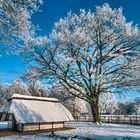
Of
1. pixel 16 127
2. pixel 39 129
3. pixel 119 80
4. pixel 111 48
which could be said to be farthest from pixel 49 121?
pixel 111 48

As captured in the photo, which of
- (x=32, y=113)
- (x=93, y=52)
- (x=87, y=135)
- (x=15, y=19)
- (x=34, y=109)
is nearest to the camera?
(x=15, y=19)

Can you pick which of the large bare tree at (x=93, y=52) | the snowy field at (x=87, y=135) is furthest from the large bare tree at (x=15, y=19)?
the large bare tree at (x=93, y=52)

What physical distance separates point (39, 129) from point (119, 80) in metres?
10.3

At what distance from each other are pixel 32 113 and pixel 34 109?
2.66 feet

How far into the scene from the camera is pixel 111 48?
22.9 m

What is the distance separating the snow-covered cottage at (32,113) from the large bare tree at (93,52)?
3522 mm

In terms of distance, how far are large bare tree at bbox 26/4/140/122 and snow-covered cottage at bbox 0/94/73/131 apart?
352 cm

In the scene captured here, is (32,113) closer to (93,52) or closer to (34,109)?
(34,109)

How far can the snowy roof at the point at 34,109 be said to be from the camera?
1734 cm

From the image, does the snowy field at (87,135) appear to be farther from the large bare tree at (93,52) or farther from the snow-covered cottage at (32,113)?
the large bare tree at (93,52)

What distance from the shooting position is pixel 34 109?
62.8ft

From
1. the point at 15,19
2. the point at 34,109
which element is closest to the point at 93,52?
the point at 34,109

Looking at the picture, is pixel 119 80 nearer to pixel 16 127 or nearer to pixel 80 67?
pixel 80 67

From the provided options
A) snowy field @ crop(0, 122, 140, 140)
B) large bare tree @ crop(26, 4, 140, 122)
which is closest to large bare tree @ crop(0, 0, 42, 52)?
snowy field @ crop(0, 122, 140, 140)
